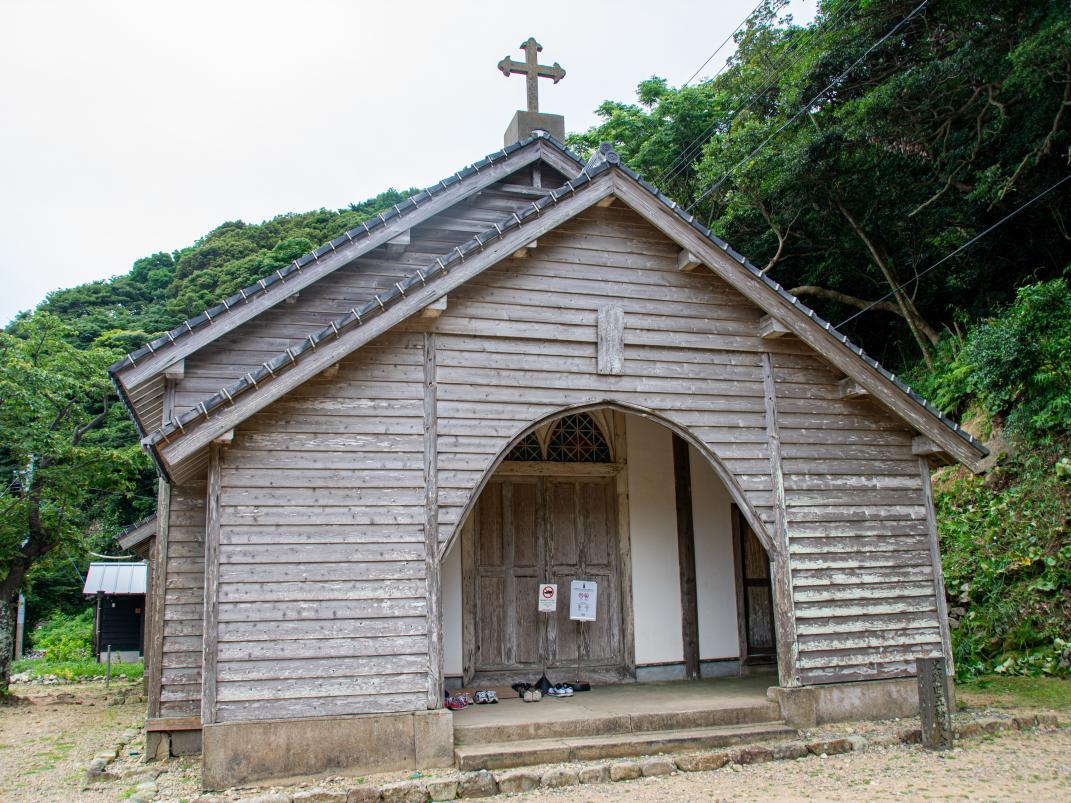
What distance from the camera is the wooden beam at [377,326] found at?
671 cm

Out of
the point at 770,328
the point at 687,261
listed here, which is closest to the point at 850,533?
the point at 770,328

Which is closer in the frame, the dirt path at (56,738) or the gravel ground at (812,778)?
the gravel ground at (812,778)

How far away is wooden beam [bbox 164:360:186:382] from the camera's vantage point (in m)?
8.66

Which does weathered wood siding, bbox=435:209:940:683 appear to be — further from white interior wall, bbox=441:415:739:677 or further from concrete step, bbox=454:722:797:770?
white interior wall, bbox=441:415:739:677

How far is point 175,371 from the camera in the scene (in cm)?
874

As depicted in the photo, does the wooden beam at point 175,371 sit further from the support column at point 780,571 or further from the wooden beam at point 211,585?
the support column at point 780,571

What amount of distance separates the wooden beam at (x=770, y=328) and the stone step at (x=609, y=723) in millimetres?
3757

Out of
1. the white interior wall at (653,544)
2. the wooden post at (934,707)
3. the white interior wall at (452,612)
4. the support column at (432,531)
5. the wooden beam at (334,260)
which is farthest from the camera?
the white interior wall at (653,544)

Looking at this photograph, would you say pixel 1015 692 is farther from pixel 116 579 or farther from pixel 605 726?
pixel 116 579

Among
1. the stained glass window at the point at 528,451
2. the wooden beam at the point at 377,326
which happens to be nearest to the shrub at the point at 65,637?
the stained glass window at the point at 528,451

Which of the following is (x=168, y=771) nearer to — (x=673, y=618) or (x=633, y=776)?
(x=633, y=776)

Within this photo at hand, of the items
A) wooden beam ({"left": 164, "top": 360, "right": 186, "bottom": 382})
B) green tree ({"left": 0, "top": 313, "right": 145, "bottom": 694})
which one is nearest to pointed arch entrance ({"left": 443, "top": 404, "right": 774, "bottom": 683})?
wooden beam ({"left": 164, "top": 360, "right": 186, "bottom": 382})

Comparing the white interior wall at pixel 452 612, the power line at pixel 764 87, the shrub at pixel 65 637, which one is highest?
the power line at pixel 764 87

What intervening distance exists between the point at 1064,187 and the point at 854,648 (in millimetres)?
11768
